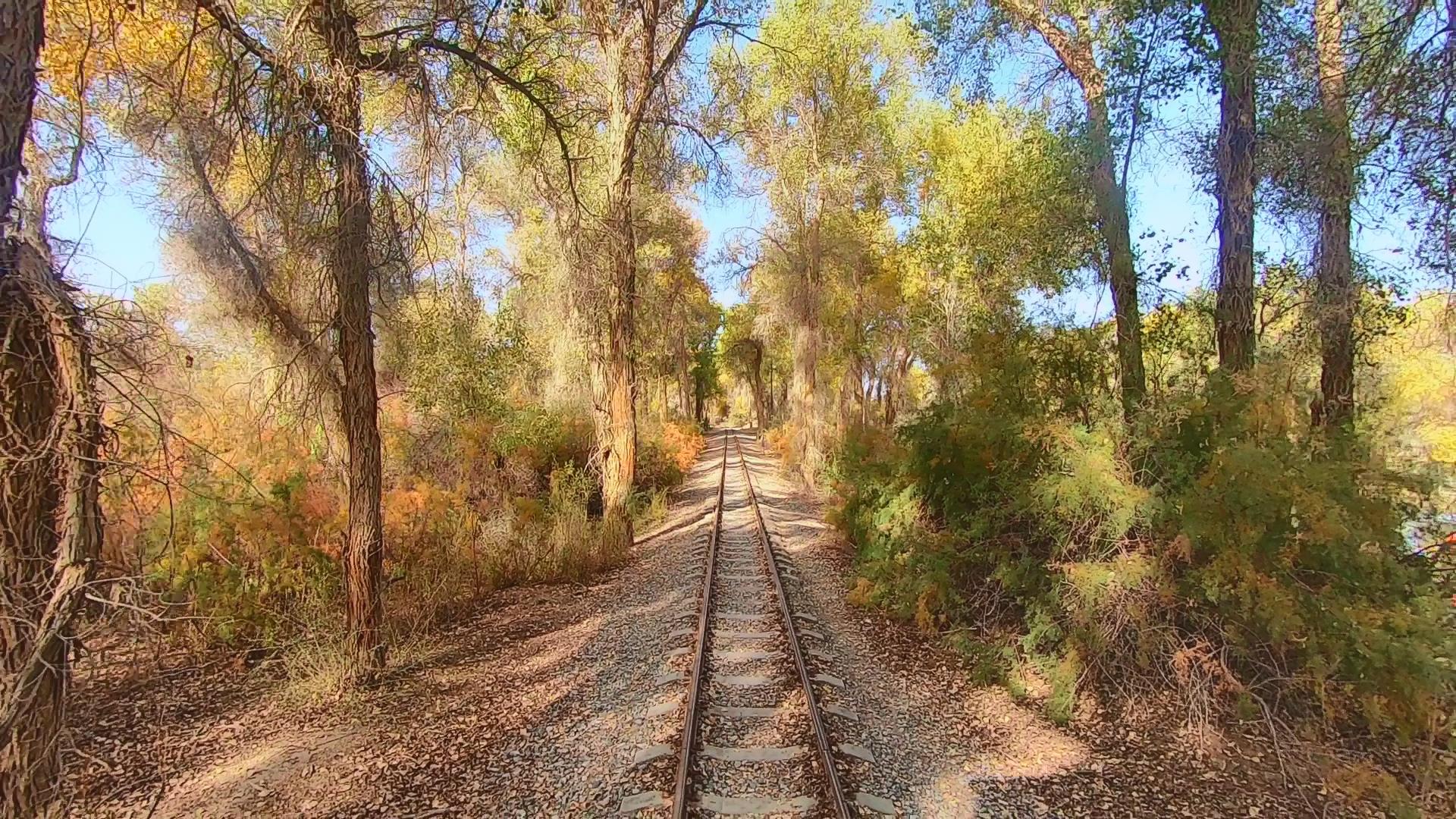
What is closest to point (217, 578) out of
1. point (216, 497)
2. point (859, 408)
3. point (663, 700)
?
point (216, 497)

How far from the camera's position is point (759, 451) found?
34188mm

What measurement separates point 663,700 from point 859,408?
87.5 feet

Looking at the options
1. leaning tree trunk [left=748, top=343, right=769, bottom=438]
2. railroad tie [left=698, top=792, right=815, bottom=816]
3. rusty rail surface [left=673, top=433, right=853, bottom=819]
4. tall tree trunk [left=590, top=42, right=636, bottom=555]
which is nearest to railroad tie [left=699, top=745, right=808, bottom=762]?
rusty rail surface [left=673, top=433, right=853, bottom=819]

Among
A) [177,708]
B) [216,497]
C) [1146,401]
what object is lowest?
[177,708]

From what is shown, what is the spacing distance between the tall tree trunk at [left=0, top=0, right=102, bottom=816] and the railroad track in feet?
9.15

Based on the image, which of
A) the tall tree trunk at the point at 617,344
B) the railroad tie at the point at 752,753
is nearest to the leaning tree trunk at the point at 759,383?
the tall tree trunk at the point at 617,344

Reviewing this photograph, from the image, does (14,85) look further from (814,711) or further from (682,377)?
(682,377)

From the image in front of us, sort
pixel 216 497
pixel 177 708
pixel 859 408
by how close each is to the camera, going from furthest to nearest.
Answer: pixel 859 408, pixel 216 497, pixel 177 708

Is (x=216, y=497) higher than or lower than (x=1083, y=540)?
higher

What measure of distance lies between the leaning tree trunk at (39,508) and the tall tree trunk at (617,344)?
27.8 ft

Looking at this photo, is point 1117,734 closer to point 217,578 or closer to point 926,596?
point 926,596

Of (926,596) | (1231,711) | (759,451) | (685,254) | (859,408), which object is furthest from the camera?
(759,451)

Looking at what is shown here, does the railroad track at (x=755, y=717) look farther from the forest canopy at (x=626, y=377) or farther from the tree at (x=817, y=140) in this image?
the tree at (x=817, y=140)

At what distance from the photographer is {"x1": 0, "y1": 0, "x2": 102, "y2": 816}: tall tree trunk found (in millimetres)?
2588
